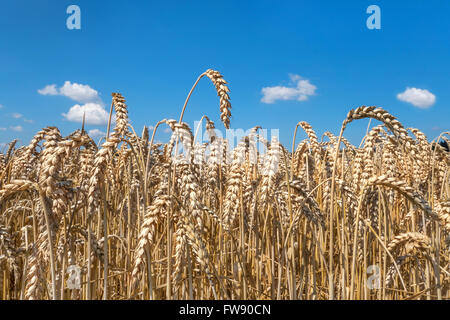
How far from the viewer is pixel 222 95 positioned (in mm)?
1794

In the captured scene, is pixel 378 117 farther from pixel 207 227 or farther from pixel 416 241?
pixel 207 227

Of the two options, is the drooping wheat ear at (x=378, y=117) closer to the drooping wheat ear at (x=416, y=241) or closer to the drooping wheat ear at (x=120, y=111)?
the drooping wheat ear at (x=416, y=241)

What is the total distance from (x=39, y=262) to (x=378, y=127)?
2174 mm

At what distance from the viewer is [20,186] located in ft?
4.64

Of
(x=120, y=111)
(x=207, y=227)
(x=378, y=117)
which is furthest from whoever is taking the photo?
(x=207, y=227)

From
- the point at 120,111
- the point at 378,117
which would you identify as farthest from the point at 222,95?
the point at 120,111

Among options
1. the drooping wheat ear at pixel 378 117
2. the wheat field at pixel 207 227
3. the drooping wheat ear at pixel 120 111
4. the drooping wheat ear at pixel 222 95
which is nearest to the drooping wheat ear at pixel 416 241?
the wheat field at pixel 207 227

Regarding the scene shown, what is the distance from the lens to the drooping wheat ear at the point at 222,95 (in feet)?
5.75

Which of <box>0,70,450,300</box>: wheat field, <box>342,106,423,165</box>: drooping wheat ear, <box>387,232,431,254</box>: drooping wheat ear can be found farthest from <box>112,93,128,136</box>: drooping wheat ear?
<box>387,232,431,254</box>: drooping wheat ear

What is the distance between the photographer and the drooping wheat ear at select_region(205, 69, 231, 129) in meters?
1.75

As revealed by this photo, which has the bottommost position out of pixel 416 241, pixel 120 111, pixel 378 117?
pixel 416 241
